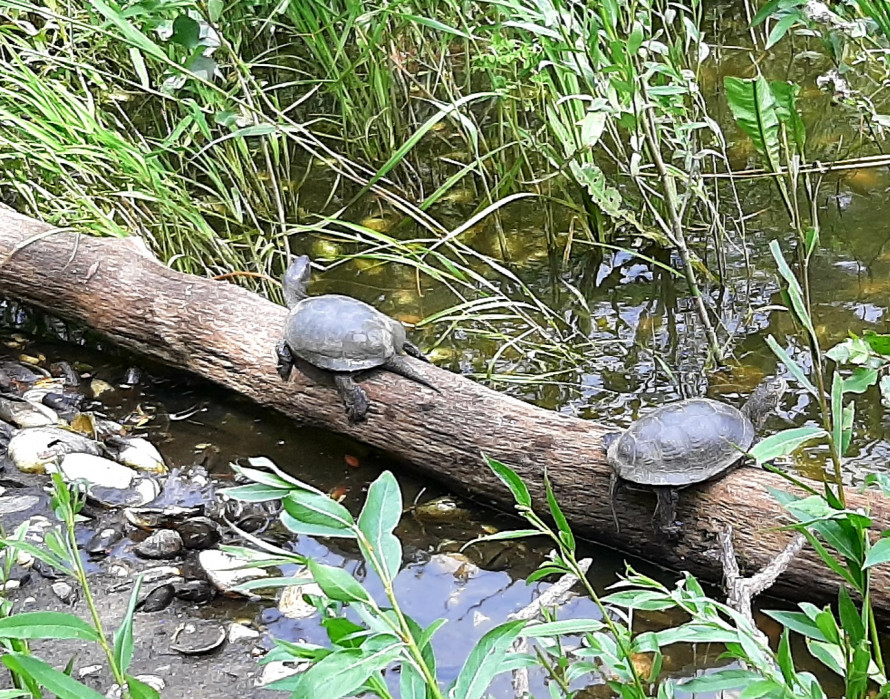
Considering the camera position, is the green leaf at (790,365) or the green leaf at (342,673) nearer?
the green leaf at (342,673)

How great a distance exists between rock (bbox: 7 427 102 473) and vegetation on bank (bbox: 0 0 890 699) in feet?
1.01

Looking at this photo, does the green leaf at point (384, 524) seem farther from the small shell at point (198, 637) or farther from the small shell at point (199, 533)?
the small shell at point (199, 533)

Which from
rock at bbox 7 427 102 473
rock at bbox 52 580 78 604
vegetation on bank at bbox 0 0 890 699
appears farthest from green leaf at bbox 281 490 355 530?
rock at bbox 7 427 102 473

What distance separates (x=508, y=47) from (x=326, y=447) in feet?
4.12

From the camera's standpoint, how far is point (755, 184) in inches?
150

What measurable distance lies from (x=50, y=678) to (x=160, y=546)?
149 centimetres

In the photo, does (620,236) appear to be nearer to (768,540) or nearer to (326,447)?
(326,447)

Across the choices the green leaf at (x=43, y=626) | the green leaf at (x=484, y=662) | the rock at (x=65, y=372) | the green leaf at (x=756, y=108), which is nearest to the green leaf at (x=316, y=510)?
the green leaf at (x=484, y=662)

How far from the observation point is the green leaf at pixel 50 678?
936 mm

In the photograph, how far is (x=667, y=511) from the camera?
7.21 feet

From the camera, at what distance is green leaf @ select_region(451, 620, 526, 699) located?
80 centimetres

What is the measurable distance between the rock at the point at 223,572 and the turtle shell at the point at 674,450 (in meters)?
0.89

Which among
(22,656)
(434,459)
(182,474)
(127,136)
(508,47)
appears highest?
(508,47)

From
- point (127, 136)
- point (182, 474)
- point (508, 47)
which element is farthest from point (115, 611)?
point (127, 136)
